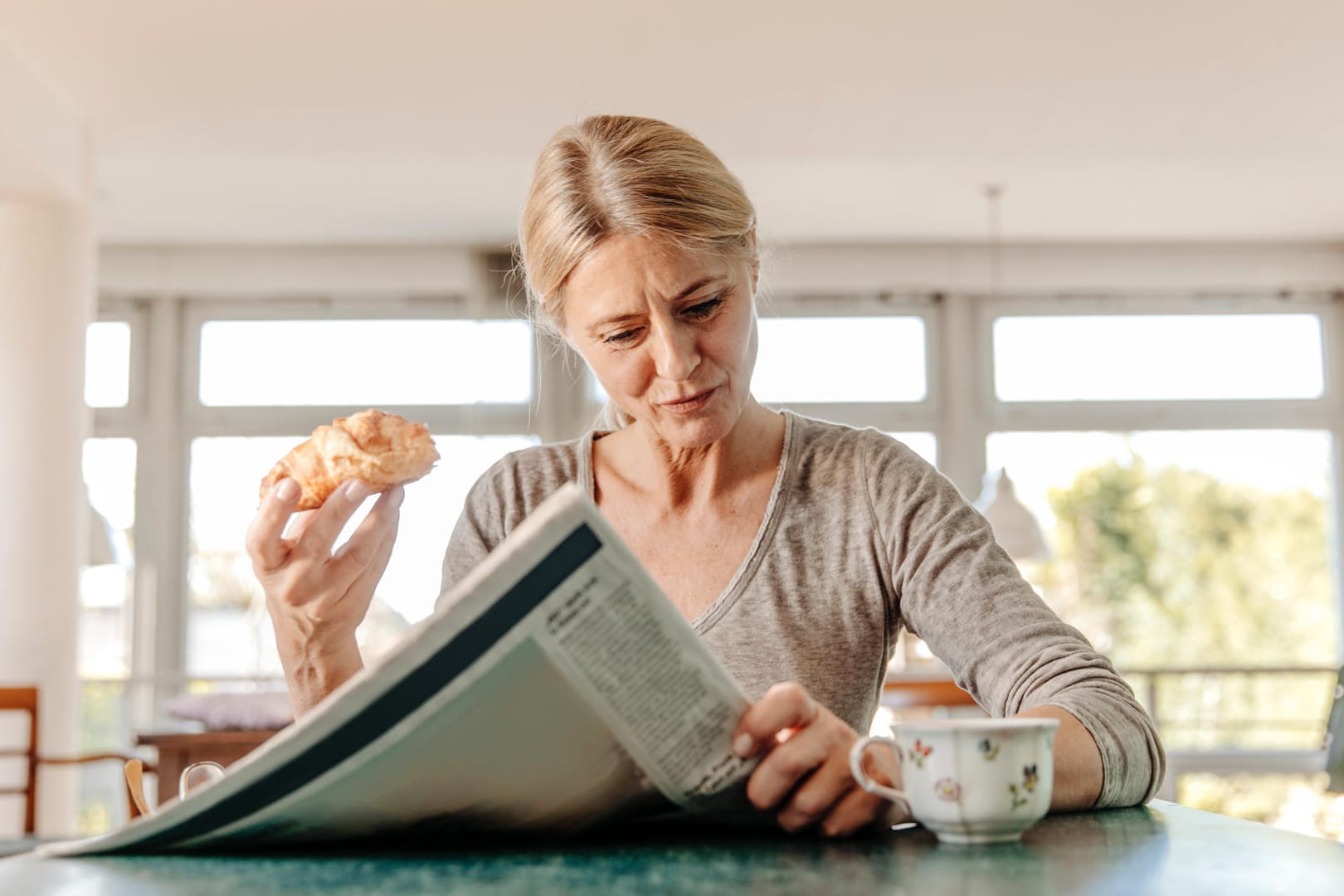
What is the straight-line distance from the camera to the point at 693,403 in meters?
1.39

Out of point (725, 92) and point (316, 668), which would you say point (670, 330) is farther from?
point (725, 92)

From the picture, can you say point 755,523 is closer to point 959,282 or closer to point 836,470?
point 836,470

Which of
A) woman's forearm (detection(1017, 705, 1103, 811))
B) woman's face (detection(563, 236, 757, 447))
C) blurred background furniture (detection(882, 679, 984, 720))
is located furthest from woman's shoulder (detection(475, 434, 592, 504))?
blurred background furniture (detection(882, 679, 984, 720))

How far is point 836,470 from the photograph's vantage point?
1.46 metres

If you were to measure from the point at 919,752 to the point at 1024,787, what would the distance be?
0.20ft

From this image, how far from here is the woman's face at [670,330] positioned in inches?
53.2

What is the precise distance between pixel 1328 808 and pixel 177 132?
582 centimetres

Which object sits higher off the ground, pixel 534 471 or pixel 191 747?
pixel 534 471

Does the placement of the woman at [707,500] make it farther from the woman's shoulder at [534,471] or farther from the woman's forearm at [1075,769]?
the woman's forearm at [1075,769]

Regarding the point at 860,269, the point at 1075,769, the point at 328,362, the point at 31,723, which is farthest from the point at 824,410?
the point at 1075,769

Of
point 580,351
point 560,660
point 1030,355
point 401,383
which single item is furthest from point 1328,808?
point 560,660

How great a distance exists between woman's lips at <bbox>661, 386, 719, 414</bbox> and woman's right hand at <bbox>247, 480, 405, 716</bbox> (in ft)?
1.09

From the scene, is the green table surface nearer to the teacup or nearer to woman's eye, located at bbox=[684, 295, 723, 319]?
the teacup

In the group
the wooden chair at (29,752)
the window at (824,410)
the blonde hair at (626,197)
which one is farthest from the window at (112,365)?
the blonde hair at (626,197)
